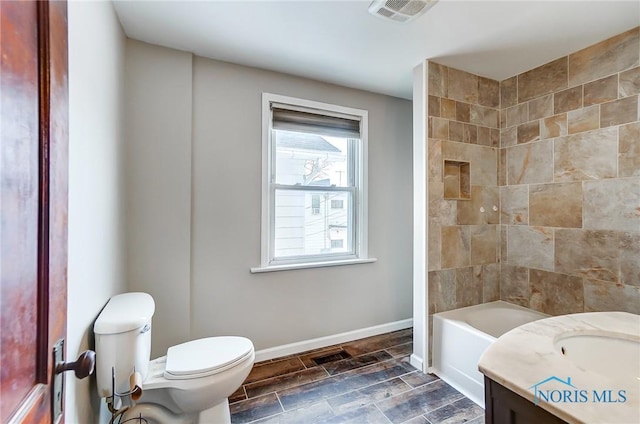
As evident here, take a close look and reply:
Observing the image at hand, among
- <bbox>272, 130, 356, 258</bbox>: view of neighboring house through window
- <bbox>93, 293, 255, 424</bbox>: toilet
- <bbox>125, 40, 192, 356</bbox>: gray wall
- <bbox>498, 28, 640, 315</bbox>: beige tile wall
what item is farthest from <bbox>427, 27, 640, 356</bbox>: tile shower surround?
<bbox>125, 40, 192, 356</bbox>: gray wall

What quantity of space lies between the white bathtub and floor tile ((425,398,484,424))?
0.27 feet

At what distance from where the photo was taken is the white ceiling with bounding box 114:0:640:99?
1662 millimetres

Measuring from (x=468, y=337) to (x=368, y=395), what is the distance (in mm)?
801

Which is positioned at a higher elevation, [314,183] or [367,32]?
[367,32]

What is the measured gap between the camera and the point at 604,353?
1.07m

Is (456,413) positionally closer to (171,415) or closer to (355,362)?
(355,362)

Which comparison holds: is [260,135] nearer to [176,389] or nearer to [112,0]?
[112,0]

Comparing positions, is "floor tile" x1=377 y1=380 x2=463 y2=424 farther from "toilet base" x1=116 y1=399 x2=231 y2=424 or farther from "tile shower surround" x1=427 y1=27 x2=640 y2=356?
"toilet base" x1=116 y1=399 x2=231 y2=424

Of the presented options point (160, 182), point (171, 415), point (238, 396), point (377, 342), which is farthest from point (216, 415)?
point (377, 342)

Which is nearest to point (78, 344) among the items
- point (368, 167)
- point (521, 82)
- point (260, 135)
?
point (260, 135)

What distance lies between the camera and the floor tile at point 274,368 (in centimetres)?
218

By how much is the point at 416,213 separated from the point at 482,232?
0.69 meters

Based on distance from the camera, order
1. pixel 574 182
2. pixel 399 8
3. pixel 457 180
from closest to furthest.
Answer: pixel 399 8
pixel 574 182
pixel 457 180

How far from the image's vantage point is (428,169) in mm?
2262
